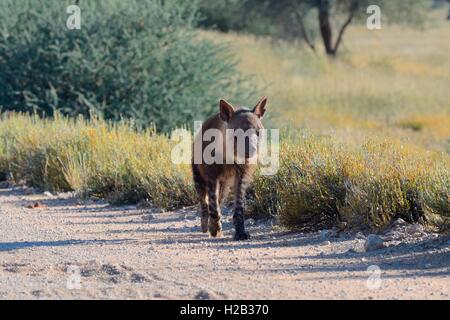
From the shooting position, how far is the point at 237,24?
45.1 m

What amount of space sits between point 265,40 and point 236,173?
116ft

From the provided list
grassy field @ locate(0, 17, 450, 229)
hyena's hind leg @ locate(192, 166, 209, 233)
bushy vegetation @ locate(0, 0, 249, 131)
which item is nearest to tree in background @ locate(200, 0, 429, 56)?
grassy field @ locate(0, 17, 450, 229)

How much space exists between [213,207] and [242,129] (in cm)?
101

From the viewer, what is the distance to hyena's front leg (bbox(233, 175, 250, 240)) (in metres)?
10.4

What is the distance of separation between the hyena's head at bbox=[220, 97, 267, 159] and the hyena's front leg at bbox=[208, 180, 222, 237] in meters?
0.58

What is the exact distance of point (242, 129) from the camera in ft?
32.9

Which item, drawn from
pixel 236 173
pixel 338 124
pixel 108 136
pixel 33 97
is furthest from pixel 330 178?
pixel 338 124

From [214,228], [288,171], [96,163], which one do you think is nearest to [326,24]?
[96,163]

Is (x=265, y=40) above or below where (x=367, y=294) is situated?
above

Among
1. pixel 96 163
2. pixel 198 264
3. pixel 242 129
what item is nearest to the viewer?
pixel 198 264

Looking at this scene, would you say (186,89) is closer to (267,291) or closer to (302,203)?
(302,203)

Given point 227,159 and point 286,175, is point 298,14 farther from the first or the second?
point 227,159
